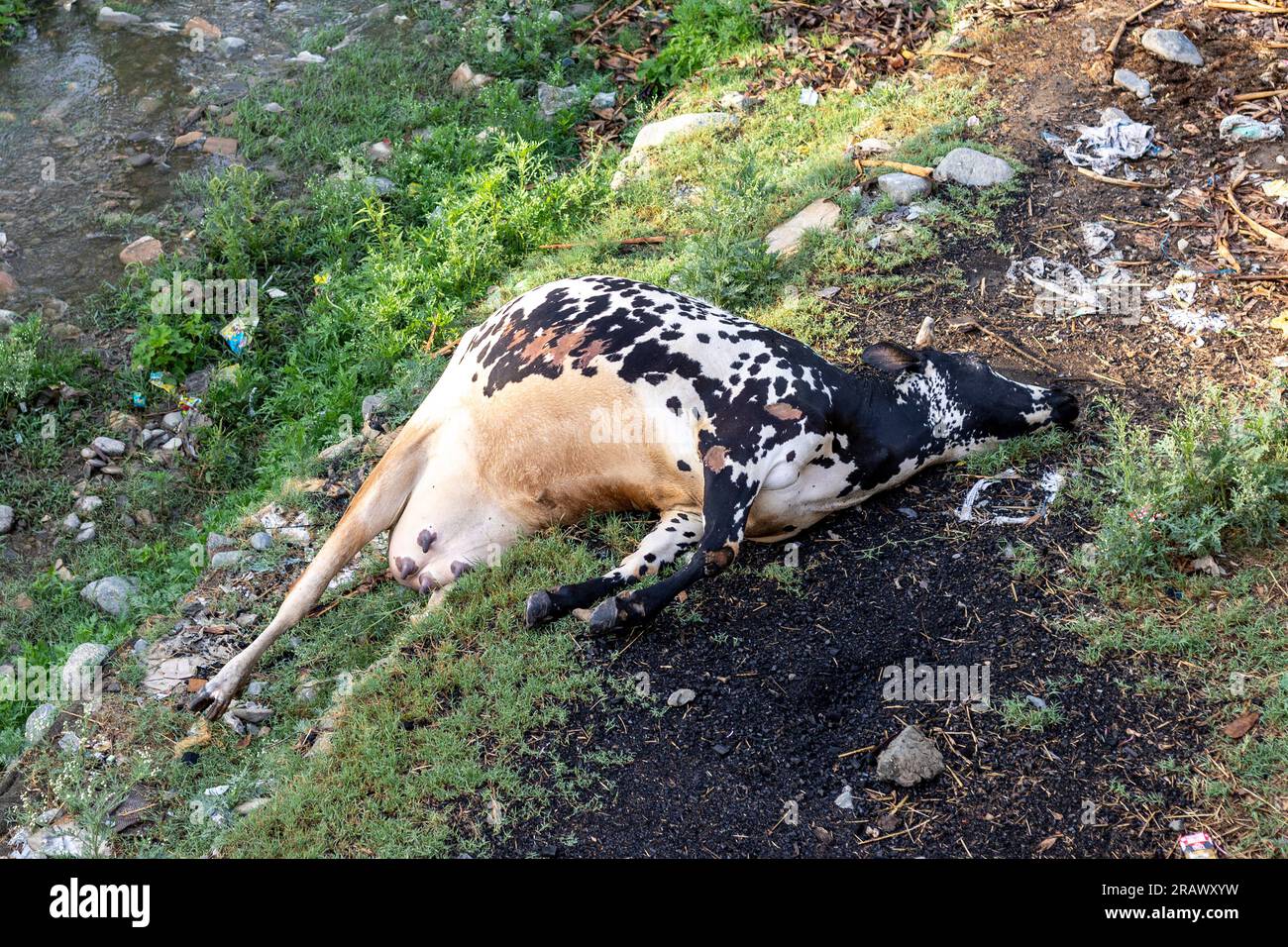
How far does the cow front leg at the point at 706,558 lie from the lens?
13.6 ft

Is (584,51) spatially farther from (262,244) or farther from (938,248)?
(938,248)

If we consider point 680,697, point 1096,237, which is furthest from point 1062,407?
point 680,697

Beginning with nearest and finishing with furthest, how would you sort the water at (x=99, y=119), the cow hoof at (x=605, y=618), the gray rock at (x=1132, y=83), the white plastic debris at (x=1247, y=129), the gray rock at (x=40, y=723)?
1. the cow hoof at (x=605, y=618)
2. the gray rock at (x=40, y=723)
3. the white plastic debris at (x=1247, y=129)
4. the gray rock at (x=1132, y=83)
5. the water at (x=99, y=119)

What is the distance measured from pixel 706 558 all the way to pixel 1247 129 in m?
4.48

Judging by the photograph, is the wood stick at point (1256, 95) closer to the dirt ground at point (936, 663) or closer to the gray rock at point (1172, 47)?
the gray rock at point (1172, 47)

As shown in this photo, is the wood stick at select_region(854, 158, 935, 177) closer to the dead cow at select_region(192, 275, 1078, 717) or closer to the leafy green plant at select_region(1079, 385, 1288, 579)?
the dead cow at select_region(192, 275, 1078, 717)

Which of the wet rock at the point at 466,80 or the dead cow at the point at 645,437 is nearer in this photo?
the dead cow at the point at 645,437

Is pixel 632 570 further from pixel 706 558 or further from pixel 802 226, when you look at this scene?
pixel 802 226

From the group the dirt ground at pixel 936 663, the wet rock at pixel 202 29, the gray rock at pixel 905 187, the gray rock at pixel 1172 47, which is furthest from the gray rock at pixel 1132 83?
the wet rock at pixel 202 29

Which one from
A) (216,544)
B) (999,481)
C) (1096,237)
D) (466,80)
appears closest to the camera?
(999,481)

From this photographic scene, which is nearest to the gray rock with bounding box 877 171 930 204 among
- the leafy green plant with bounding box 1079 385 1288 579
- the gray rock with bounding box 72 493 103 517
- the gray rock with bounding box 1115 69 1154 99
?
the gray rock with bounding box 1115 69 1154 99

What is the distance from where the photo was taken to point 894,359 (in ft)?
15.7

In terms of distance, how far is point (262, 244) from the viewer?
7.07 m

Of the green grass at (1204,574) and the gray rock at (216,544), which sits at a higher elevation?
the green grass at (1204,574)
